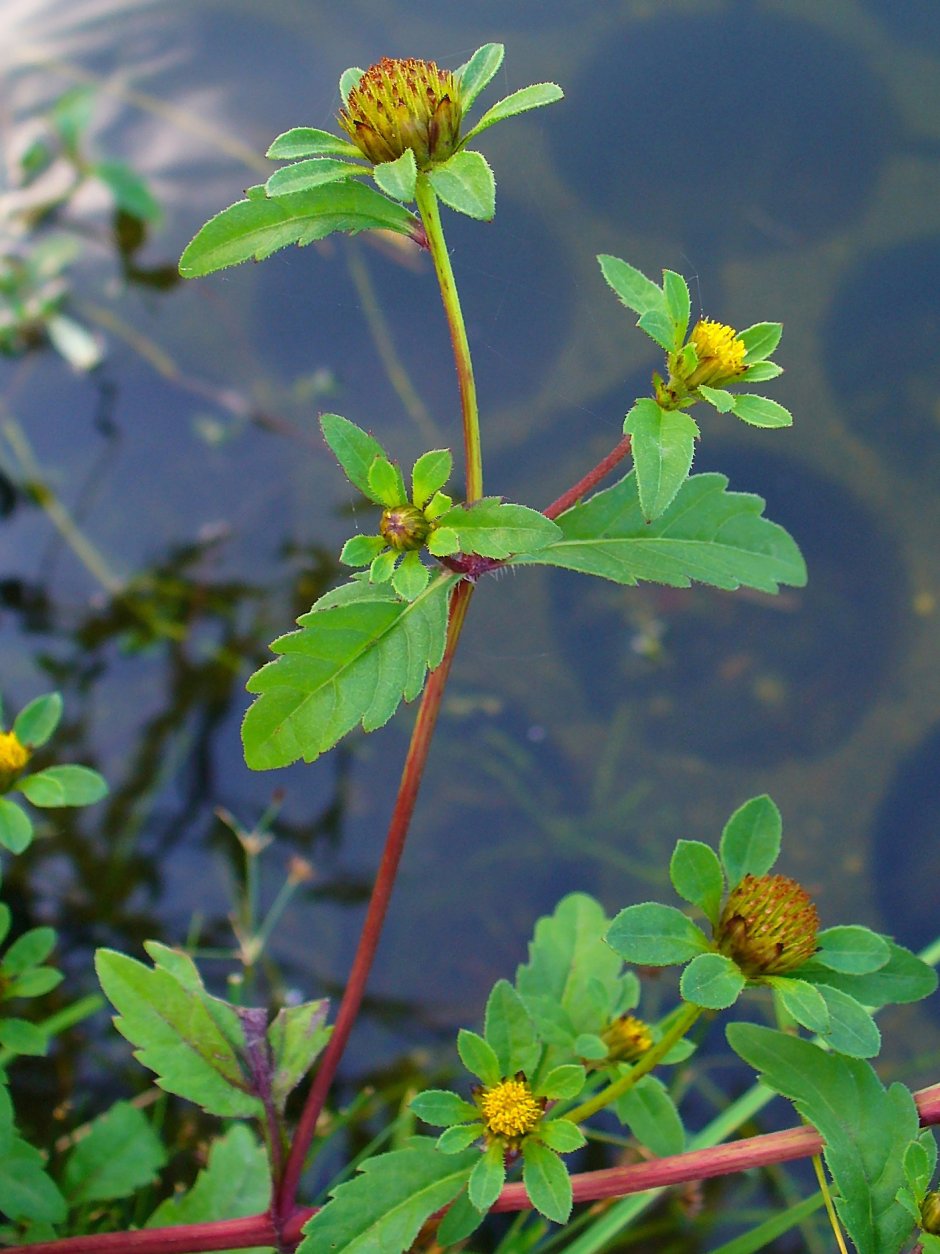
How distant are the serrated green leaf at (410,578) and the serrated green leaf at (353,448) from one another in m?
0.08

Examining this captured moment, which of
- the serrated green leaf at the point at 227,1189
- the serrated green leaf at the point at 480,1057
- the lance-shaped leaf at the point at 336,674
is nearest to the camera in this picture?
the lance-shaped leaf at the point at 336,674

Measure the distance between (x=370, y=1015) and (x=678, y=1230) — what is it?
65 cm

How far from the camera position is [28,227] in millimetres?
2602

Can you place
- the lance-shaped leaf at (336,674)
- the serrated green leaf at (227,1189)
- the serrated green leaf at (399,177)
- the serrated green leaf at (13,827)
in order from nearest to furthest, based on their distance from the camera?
the serrated green leaf at (399,177) → the lance-shaped leaf at (336,674) → the serrated green leaf at (13,827) → the serrated green leaf at (227,1189)

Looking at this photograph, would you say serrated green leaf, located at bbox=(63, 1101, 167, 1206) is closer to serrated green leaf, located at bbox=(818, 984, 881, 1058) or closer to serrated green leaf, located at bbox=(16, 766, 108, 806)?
serrated green leaf, located at bbox=(16, 766, 108, 806)

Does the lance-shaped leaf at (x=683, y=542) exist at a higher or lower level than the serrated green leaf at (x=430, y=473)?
lower

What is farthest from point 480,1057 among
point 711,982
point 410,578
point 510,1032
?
point 410,578

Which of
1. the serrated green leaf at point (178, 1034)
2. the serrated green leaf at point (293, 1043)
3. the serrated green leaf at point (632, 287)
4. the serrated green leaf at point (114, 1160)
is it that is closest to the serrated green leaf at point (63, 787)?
the serrated green leaf at point (178, 1034)

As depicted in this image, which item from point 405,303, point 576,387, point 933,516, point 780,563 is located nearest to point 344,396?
point 405,303

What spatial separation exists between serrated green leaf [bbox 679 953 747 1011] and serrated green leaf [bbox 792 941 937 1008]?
0.35 feet

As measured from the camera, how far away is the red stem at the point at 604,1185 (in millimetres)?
1005

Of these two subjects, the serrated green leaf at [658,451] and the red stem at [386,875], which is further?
the red stem at [386,875]

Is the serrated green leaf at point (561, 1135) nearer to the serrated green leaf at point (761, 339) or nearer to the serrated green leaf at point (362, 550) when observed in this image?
the serrated green leaf at point (362, 550)

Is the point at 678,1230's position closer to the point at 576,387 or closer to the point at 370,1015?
the point at 370,1015
